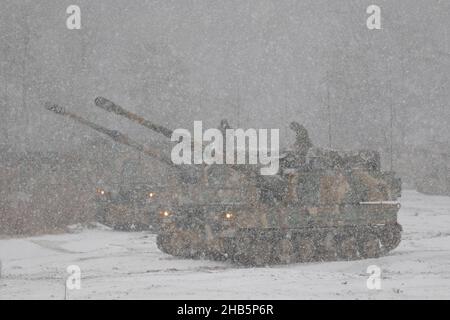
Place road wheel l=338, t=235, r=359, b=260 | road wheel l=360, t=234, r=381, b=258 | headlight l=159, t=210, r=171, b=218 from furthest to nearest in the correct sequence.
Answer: road wheel l=360, t=234, r=381, b=258 → headlight l=159, t=210, r=171, b=218 → road wheel l=338, t=235, r=359, b=260

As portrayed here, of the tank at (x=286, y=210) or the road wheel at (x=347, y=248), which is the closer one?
the tank at (x=286, y=210)

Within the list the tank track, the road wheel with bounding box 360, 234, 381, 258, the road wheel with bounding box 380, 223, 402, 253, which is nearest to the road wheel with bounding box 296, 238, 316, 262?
the tank track

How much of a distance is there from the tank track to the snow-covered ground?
1.03 ft

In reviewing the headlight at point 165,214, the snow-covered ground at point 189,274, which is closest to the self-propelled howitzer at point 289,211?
the headlight at point 165,214

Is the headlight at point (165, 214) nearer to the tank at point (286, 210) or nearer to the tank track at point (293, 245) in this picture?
the tank at point (286, 210)

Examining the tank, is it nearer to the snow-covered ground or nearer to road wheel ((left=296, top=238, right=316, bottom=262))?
road wheel ((left=296, top=238, right=316, bottom=262))

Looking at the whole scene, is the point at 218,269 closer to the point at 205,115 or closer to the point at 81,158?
the point at 81,158

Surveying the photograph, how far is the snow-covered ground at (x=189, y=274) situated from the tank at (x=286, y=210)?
42 cm

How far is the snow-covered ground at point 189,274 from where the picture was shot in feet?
31.5

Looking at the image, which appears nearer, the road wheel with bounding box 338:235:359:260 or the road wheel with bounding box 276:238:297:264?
the road wheel with bounding box 276:238:297:264

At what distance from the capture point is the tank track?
525 inches

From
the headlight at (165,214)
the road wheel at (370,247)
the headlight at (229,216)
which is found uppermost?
the headlight at (229,216)

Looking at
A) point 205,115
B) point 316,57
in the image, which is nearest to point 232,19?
point 316,57

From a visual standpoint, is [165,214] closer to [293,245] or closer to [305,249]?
[293,245]
